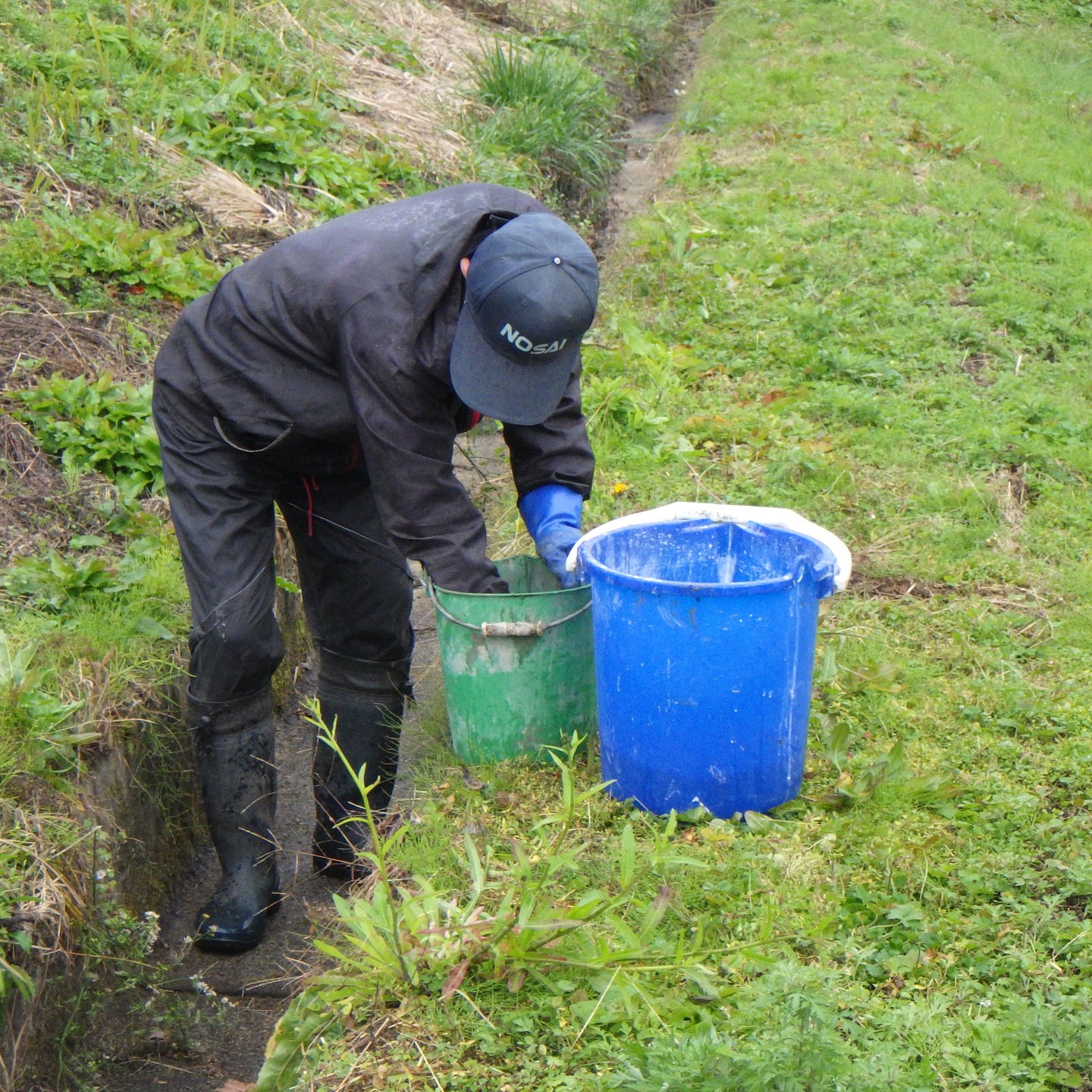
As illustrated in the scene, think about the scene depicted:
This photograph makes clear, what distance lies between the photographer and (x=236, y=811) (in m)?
3.28

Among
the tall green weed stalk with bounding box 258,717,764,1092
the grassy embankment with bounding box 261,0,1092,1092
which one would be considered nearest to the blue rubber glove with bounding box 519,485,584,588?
the grassy embankment with bounding box 261,0,1092,1092

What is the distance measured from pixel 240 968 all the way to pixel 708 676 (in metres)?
1.56

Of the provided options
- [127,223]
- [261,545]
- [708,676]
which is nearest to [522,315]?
[708,676]

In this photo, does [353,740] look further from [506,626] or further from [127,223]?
[127,223]

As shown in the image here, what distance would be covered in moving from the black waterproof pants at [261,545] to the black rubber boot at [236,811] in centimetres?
8

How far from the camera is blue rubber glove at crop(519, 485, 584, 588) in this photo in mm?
3027

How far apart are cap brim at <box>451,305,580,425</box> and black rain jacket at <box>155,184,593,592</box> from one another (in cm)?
7

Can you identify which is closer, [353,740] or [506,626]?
[506,626]

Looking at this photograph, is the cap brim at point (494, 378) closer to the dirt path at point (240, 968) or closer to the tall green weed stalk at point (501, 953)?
the tall green weed stalk at point (501, 953)

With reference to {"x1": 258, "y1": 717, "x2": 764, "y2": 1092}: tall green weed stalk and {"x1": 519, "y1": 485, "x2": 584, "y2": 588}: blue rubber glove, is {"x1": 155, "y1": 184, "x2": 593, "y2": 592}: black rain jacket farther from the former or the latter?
{"x1": 258, "y1": 717, "x2": 764, "y2": 1092}: tall green weed stalk

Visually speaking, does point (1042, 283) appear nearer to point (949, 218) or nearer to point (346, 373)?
point (949, 218)

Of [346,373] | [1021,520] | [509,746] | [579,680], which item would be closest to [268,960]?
[509,746]

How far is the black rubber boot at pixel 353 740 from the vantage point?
3.45m

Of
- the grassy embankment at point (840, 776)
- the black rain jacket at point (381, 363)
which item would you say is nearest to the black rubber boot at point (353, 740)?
the grassy embankment at point (840, 776)
